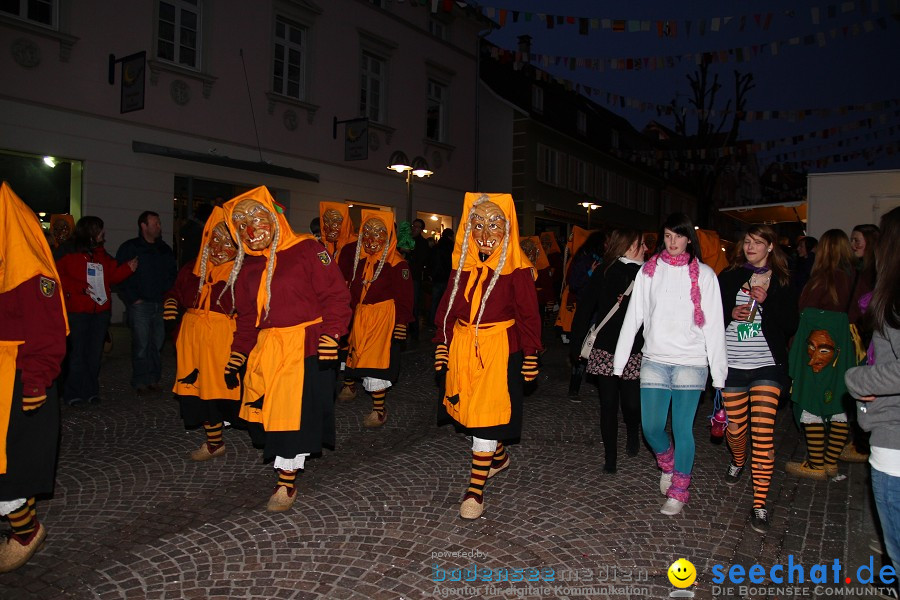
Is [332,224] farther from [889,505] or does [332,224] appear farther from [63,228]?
[889,505]

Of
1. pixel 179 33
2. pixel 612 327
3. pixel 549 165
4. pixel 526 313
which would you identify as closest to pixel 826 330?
pixel 612 327

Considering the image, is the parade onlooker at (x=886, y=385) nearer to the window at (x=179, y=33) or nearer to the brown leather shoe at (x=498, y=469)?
the brown leather shoe at (x=498, y=469)

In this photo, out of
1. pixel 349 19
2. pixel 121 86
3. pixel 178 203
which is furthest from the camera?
pixel 349 19

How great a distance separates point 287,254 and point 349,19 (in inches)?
597

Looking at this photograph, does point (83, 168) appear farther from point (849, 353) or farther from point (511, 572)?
point (849, 353)

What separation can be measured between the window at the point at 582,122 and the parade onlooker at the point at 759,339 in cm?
2711

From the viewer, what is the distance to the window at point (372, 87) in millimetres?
18406

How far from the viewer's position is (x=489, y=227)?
447 cm

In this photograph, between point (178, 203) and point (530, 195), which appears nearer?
point (178, 203)

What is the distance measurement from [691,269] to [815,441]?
222 cm

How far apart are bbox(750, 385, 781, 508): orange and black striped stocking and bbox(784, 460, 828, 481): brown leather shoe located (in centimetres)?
128

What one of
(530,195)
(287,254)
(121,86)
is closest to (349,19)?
(121,86)

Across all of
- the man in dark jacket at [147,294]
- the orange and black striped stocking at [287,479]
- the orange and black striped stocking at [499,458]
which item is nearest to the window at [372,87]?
the man in dark jacket at [147,294]

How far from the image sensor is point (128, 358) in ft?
33.8
